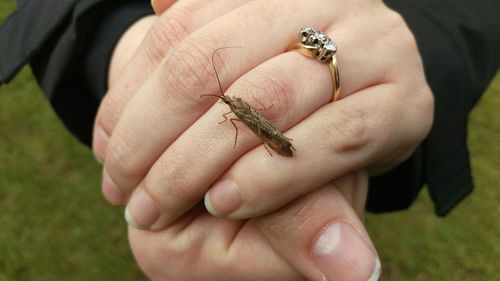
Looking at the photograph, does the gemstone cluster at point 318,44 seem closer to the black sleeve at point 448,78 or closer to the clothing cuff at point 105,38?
the black sleeve at point 448,78

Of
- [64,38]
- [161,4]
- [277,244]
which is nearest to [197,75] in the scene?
[161,4]

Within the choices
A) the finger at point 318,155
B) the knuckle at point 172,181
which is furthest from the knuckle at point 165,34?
the finger at point 318,155

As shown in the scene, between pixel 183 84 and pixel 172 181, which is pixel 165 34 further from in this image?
pixel 172 181

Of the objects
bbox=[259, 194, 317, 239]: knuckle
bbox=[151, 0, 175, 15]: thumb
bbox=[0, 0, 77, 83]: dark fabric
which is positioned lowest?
bbox=[259, 194, 317, 239]: knuckle

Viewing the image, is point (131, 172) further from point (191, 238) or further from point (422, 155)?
point (422, 155)

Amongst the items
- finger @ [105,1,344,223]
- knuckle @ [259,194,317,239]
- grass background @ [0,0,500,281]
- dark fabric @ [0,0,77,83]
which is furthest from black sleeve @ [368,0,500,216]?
grass background @ [0,0,500,281]

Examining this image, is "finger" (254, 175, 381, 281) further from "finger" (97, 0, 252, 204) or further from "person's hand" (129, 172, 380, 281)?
"finger" (97, 0, 252, 204)
